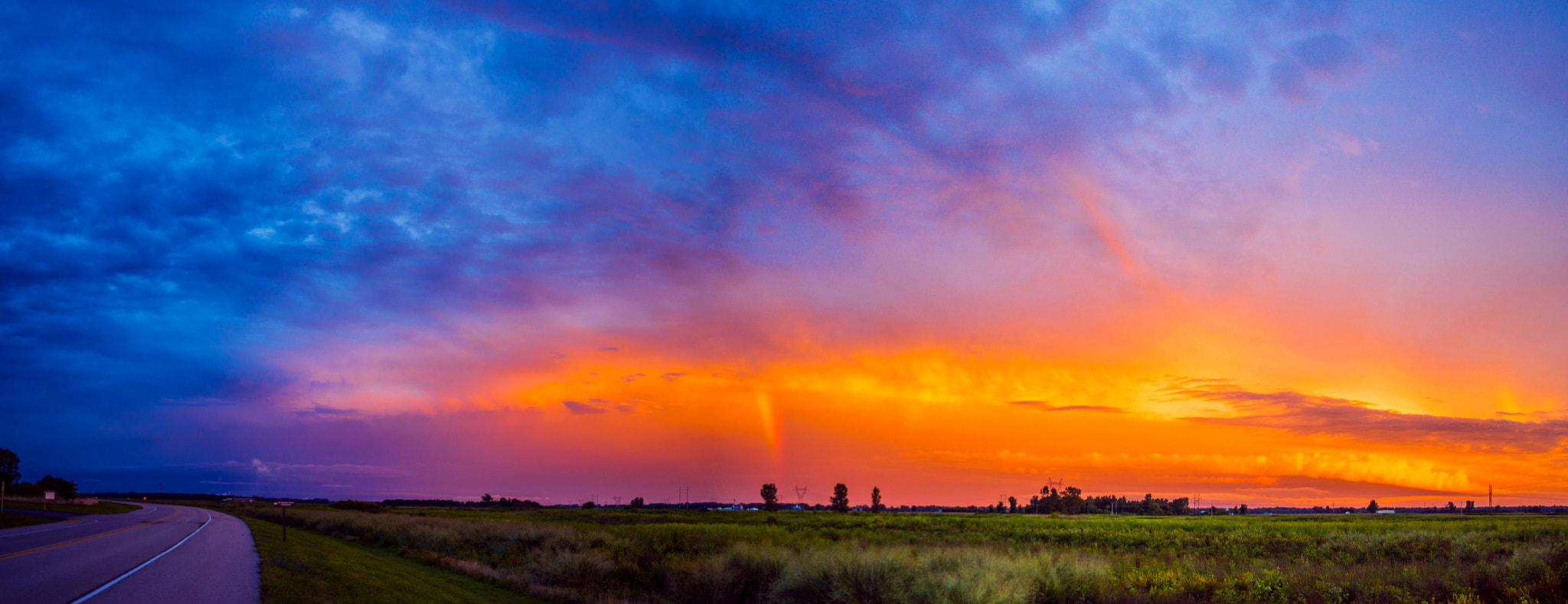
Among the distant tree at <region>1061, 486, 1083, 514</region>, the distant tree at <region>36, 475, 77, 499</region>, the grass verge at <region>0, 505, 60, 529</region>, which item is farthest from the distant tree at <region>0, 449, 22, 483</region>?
the distant tree at <region>1061, 486, 1083, 514</region>

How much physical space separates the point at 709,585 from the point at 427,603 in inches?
335

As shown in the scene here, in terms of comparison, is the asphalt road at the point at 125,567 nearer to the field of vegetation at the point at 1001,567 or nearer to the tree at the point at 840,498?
the field of vegetation at the point at 1001,567

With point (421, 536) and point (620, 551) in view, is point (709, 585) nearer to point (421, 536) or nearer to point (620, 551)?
point (620, 551)

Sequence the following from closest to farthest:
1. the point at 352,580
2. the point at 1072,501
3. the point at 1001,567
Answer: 1. the point at 1001,567
2. the point at 352,580
3. the point at 1072,501

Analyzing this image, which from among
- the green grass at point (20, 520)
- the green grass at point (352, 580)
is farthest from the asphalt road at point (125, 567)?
the green grass at point (20, 520)

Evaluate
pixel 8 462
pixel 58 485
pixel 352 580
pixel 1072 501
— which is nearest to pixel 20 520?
pixel 352 580

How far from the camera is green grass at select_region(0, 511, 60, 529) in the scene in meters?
34.3

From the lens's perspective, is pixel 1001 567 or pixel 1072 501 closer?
pixel 1001 567

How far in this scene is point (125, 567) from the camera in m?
17.4

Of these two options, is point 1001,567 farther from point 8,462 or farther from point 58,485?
point 8,462

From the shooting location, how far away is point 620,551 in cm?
3262

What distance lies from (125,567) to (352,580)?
16.0 ft

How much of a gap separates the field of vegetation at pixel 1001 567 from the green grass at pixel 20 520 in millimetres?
15014

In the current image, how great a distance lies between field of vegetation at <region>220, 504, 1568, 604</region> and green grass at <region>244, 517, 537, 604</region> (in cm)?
137
